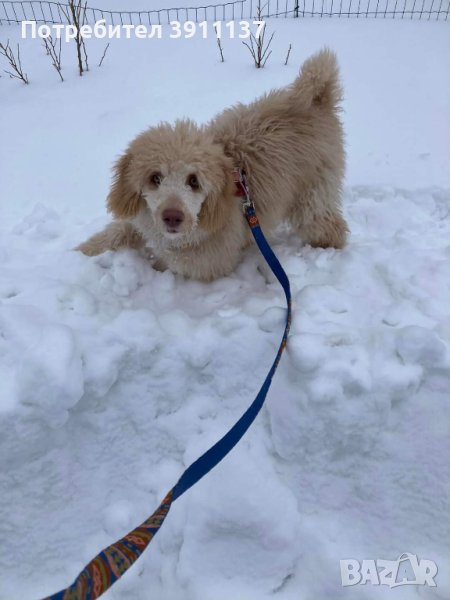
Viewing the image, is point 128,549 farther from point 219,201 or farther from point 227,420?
point 219,201

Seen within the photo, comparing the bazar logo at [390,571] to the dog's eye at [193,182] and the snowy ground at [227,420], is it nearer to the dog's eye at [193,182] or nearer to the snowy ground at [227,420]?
the snowy ground at [227,420]

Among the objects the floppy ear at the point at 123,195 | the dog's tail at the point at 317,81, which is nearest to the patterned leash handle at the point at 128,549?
the floppy ear at the point at 123,195

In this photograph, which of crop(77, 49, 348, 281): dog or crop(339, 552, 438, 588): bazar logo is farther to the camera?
crop(77, 49, 348, 281): dog

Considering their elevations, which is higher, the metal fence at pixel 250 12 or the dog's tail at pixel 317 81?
the dog's tail at pixel 317 81

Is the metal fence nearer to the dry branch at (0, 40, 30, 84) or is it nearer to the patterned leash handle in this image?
the dry branch at (0, 40, 30, 84)

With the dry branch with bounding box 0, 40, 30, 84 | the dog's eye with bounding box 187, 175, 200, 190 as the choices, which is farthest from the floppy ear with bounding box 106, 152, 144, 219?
the dry branch with bounding box 0, 40, 30, 84

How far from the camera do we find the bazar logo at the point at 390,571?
147 centimetres

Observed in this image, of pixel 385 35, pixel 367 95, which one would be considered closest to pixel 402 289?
pixel 367 95

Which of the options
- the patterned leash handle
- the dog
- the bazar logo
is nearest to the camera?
the patterned leash handle

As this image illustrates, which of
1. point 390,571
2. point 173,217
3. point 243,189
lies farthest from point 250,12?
point 390,571

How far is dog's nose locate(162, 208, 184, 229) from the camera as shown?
154 centimetres

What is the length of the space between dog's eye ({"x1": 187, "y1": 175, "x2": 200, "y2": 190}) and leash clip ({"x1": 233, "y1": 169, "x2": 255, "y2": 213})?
0.21 meters

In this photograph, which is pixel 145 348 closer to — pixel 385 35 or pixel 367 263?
pixel 367 263

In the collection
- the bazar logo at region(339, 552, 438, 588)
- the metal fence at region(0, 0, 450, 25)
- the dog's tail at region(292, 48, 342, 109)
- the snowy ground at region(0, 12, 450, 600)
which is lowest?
the bazar logo at region(339, 552, 438, 588)
